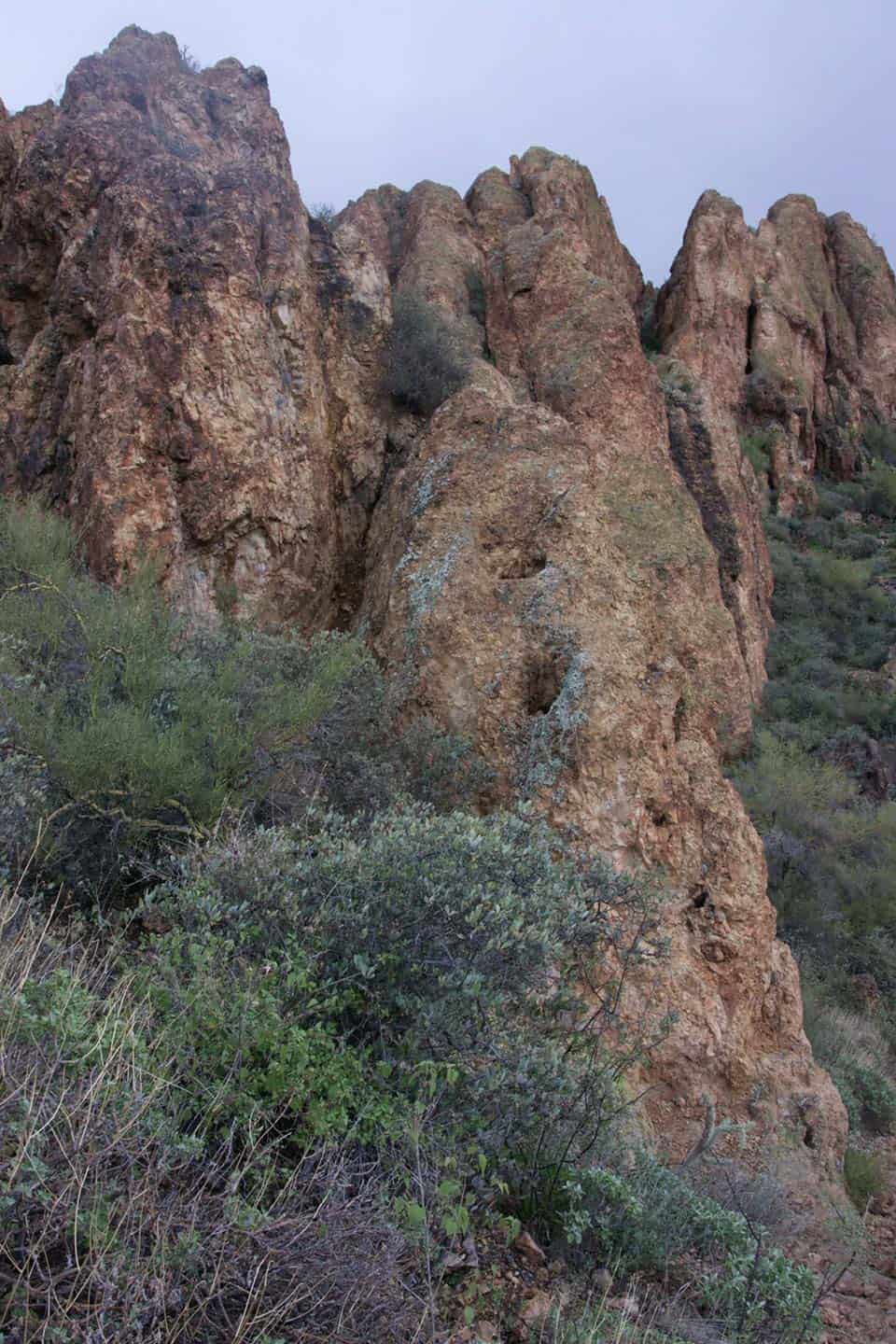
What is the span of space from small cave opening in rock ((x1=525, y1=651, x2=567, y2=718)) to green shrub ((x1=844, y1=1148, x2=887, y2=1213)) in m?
3.86

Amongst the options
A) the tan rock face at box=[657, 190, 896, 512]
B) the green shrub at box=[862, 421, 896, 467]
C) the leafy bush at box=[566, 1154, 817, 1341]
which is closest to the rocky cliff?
the leafy bush at box=[566, 1154, 817, 1341]

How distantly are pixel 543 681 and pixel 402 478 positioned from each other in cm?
335

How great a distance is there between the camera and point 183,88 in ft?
35.5

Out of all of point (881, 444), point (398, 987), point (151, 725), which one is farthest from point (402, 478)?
point (881, 444)

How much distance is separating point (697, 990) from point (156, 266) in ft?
27.2

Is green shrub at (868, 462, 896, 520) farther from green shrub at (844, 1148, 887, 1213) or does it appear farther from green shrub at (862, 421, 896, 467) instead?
green shrub at (844, 1148, 887, 1213)

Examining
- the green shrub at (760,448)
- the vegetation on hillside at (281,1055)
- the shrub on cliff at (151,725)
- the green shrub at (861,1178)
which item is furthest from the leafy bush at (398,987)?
the green shrub at (760,448)

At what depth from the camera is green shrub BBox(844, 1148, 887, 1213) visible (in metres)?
6.09

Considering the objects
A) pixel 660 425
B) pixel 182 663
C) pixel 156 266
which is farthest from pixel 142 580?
pixel 660 425

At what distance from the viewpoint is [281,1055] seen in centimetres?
316

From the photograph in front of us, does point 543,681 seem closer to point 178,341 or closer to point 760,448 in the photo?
point 178,341

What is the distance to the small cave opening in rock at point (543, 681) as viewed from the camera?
7062mm

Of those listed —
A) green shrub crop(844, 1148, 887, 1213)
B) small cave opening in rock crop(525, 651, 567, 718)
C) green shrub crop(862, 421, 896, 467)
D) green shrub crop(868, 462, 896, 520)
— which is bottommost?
green shrub crop(844, 1148, 887, 1213)

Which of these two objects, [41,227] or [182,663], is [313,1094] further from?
[41,227]
